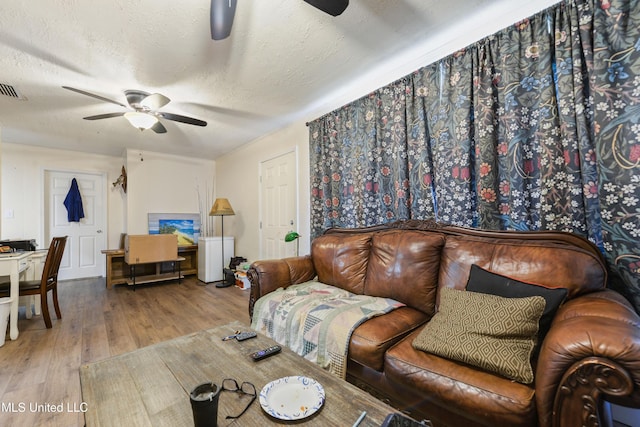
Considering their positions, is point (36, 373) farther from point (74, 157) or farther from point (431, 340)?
point (74, 157)

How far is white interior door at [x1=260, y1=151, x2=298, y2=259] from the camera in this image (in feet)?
12.5

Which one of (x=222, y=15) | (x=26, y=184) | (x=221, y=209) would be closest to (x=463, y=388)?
(x=222, y=15)

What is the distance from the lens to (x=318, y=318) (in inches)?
66.7

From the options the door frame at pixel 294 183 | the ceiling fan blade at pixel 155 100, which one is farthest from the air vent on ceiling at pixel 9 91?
the door frame at pixel 294 183

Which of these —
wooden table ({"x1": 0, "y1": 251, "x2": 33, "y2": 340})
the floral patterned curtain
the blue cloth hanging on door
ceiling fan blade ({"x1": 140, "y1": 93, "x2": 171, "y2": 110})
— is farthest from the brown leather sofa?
the blue cloth hanging on door

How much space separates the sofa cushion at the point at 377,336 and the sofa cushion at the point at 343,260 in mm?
595

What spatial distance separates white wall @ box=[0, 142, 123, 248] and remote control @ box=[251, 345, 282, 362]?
220 inches

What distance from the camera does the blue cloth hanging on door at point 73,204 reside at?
16.0ft

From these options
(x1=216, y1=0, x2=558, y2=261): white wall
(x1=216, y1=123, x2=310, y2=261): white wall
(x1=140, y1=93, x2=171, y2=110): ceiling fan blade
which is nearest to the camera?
(x1=216, y1=0, x2=558, y2=261): white wall

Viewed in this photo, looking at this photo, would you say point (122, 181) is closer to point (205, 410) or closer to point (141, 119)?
point (141, 119)

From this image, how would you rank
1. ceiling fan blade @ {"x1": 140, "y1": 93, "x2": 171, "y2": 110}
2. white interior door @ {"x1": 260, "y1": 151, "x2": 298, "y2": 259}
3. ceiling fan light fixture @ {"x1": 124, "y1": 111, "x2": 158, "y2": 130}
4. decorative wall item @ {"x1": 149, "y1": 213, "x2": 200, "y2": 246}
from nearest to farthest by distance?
ceiling fan blade @ {"x1": 140, "y1": 93, "x2": 171, "y2": 110} → ceiling fan light fixture @ {"x1": 124, "y1": 111, "x2": 158, "y2": 130} → white interior door @ {"x1": 260, "y1": 151, "x2": 298, "y2": 259} → decorative wall item @ {"x1": 149, "y1": 213, "x2": 200, "y2": 246}

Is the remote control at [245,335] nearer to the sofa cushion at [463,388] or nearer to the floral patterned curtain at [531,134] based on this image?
the sofa cushion at [463,388]

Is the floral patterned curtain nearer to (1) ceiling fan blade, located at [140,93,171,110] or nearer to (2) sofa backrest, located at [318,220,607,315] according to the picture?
(2) sofa backrest, located at [318,220,607,315]

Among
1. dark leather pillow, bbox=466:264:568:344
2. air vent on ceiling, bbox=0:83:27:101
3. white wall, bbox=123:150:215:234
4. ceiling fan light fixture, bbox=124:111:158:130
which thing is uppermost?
air vent on ceiling, bbox=0:83:27:101
